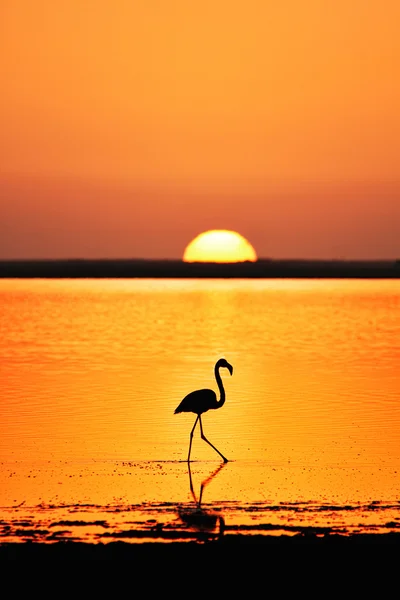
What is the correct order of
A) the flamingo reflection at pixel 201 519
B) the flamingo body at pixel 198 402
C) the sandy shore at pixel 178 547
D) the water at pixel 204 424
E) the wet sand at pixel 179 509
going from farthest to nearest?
the flamingo body at pixel 198 402 → the water at pixel 204 424 → the flamingo reflection at pixel 201 519 → the wet sand at pixel 179 509 → the sandy shore at pixel 178 547

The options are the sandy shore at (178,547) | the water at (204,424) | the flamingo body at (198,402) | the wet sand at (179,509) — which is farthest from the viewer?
the flamingo body at (198,402)

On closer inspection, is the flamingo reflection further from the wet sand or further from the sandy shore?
the sandy shore

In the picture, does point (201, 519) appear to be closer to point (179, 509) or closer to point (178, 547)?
point (179, 509)

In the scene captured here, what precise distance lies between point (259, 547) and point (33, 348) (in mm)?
23750

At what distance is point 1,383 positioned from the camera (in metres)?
23.4

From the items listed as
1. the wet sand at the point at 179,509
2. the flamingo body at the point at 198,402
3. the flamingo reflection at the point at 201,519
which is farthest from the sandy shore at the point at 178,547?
the flamingo body at the point at 198,402

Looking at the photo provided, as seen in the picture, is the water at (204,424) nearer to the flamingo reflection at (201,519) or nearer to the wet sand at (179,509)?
the wet sand at (179,509)

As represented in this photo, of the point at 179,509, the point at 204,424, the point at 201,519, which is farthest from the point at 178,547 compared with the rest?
the point at 204,424

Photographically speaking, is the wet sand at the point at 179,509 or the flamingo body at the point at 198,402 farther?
the flamingo body at the point at 198,402

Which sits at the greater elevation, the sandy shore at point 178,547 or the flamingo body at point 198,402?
the flamingo body at point 198,402

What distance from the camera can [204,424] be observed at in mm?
18281

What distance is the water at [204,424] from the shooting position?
12820 millimetres

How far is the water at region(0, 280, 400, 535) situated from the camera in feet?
42.1

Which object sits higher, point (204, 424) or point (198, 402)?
point (204, 424)
